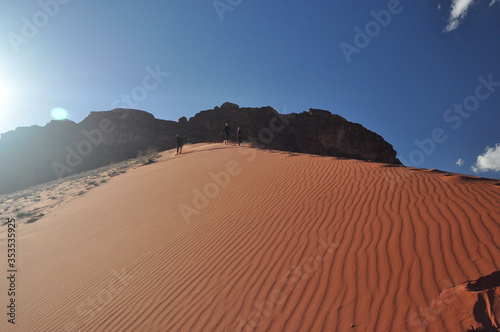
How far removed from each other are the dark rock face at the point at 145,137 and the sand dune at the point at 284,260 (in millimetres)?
32557

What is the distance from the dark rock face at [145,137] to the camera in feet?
130

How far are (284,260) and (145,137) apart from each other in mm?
45095

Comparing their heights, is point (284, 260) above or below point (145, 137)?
below

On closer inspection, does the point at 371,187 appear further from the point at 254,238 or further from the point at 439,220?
the point at 254,238

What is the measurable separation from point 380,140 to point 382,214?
166 feet

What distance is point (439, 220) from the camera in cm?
412

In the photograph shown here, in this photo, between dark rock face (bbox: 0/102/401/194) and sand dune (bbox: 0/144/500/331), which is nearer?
sand dune (bbox: 0/144/500/331)

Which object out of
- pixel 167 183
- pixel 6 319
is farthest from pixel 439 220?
pixel 167 183

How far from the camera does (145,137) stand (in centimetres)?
4416

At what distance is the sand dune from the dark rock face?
3256cm

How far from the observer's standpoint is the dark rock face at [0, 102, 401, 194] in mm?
39750

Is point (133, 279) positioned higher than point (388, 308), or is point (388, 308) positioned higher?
point (388, 308)

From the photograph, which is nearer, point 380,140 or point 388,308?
point 388,308

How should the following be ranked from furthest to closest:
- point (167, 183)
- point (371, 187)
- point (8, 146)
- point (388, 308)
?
1. point (8, 146)
2. point (167, 183)
3. point (371, 187)
4. point (388, 308)
